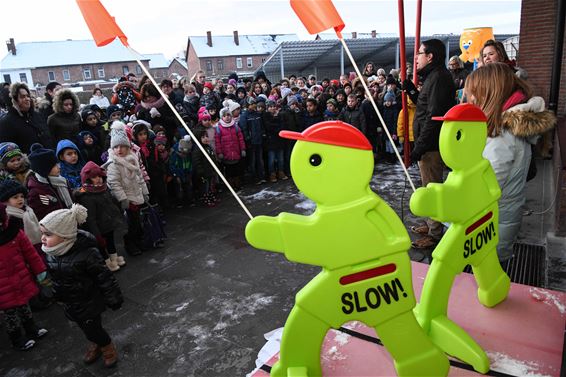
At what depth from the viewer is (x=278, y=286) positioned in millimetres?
3961

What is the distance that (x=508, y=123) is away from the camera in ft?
8.66

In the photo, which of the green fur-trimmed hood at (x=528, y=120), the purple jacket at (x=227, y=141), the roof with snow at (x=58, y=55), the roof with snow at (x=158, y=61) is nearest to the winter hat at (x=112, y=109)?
the purple jacket at (x=227, y=141)

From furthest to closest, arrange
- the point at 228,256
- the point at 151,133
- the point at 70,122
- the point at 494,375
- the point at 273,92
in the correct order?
the point at 273,92 < the point at 151,133 < the point at 70,122 < the point at 228,256 < the point at 494,375

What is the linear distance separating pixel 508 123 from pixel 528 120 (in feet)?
0.38

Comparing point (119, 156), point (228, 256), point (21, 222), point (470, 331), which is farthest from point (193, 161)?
point (470, 331)

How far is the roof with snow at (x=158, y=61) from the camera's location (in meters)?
58.3

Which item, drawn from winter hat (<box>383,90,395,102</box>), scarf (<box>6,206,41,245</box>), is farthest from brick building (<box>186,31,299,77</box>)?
scarf (<box>6,206,41,245</box>)

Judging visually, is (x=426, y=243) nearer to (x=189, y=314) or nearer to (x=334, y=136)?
(x=189, y=314)

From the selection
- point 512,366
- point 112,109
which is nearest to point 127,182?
point 112,109

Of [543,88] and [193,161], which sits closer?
[193,161]

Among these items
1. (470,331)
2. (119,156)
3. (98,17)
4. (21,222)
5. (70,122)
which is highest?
(98,17)

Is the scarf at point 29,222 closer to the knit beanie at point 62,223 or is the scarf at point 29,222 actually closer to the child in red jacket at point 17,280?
the child in red jacket at point 17,280

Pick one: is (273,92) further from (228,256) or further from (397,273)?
(397,273)

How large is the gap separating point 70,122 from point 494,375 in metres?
5.77
